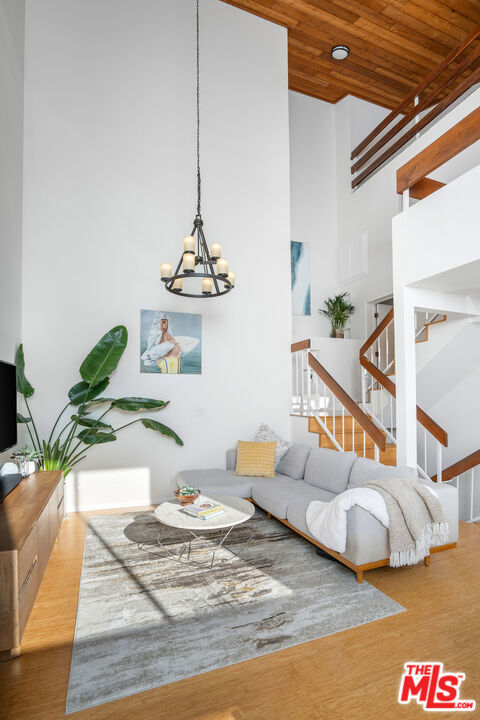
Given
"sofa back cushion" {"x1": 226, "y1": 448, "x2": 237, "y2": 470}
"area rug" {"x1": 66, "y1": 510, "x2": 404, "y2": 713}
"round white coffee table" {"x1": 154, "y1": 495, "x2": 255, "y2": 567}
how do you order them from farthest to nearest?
"sofa back cushion" {"x1": 226, "y1": 448, "x2": 237, "y2": 470} → "round white coffee table" {"x1": 154, "y1": 495, "x2": 255, "y2": 567} → "area rug" {"x1": 66, "y1": 510, "x2": 404, "y2": 713}

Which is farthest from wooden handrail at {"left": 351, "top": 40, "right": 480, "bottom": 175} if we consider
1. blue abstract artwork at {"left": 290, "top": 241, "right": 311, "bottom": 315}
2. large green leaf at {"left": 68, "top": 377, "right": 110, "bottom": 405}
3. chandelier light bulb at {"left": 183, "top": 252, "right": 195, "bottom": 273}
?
large green leaf at {"left": 68, "top": 377, "right": 110, "bottom": 405}

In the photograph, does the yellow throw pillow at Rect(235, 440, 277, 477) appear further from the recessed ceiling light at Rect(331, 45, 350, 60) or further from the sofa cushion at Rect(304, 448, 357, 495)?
the recessed ceiling light at Rect(331, 45, 350, 60)

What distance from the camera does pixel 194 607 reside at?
8.80ft

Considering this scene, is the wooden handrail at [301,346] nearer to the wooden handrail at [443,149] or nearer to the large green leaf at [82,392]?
the wooden handrail at [443,149]

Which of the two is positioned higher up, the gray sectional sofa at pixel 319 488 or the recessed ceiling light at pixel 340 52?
the recessed ceiling light at pixel 340 52

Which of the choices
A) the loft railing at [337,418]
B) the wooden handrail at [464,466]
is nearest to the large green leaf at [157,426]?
the loft railing at [337,418]

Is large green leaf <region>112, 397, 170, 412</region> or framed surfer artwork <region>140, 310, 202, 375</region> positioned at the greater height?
framed surfer artwork <region>140, 310, 202, 375</region>

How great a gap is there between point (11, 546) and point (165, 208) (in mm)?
4434

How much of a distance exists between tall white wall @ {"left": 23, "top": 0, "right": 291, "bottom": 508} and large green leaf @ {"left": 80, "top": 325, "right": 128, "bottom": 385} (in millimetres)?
434

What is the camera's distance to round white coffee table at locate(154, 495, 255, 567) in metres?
3.11

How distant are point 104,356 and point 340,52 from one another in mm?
6322

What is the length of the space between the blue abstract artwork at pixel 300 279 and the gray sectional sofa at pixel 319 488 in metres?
3.61

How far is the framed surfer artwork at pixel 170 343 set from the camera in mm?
5215

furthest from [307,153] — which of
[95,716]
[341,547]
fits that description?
[95,716]
